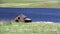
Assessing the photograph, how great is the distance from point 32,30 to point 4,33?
2218 mm

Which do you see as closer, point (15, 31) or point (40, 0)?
point (15, 31)

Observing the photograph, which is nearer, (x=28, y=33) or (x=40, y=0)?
(x=28, y=33)

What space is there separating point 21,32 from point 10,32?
81cm

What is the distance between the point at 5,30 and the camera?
1962 centimetres

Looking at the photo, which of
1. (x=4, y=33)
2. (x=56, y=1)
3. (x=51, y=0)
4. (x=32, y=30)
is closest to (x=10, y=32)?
(x=4, y=33)

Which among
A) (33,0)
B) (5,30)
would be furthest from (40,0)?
(5,30)

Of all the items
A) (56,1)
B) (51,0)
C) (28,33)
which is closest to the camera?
(28,33)

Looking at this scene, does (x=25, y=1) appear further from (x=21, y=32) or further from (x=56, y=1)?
(x=21, y=32)

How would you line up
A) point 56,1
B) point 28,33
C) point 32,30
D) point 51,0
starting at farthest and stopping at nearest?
point 51,0, point 56,1, point 32,30, point 28,33

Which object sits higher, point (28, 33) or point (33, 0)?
point (28, 33)

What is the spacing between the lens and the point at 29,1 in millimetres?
110375

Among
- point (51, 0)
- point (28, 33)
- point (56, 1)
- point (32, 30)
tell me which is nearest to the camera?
point (28, 33)

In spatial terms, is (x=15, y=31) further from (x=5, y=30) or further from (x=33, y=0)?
(x=33, y=0)

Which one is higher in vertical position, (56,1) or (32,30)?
(32,30)
